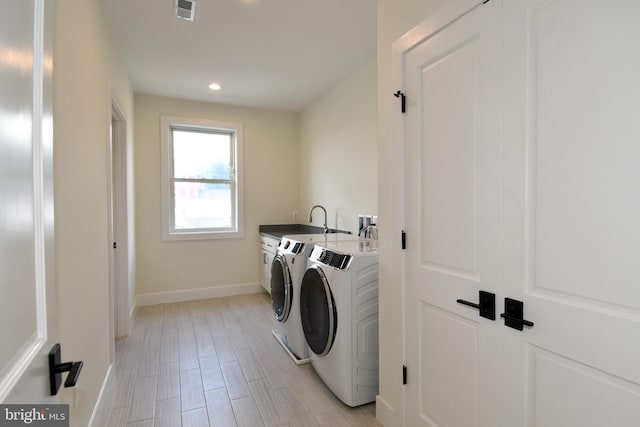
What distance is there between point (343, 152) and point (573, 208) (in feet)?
9.30

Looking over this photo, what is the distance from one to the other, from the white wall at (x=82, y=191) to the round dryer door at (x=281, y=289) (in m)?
1.31

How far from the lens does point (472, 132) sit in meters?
1.36

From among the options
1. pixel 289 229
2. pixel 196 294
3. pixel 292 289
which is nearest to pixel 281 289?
pixel 292 289

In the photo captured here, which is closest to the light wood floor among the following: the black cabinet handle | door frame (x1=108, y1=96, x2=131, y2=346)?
door frame (x1=108, y1=96, x2=131, y2=346)

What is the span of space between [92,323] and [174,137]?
10.1ft

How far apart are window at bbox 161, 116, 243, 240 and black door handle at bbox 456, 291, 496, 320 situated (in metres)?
3.77

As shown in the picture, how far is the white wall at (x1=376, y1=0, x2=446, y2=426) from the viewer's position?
1782 millimetres

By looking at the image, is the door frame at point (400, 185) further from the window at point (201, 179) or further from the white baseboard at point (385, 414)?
the window at point (201, 179)

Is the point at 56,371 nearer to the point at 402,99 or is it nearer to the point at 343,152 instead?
the point at 402,99

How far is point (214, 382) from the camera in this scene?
7.88 ft

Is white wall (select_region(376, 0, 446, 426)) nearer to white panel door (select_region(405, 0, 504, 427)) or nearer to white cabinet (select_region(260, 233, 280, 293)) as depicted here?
white panel door (select_region(405, 0, 504, 427))

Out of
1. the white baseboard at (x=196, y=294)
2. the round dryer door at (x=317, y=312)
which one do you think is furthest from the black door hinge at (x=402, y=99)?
the white baseboard at (x=196, y=294)

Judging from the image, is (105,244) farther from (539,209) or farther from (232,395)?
(539,209)

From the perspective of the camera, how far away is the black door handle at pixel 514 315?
1167 mm
